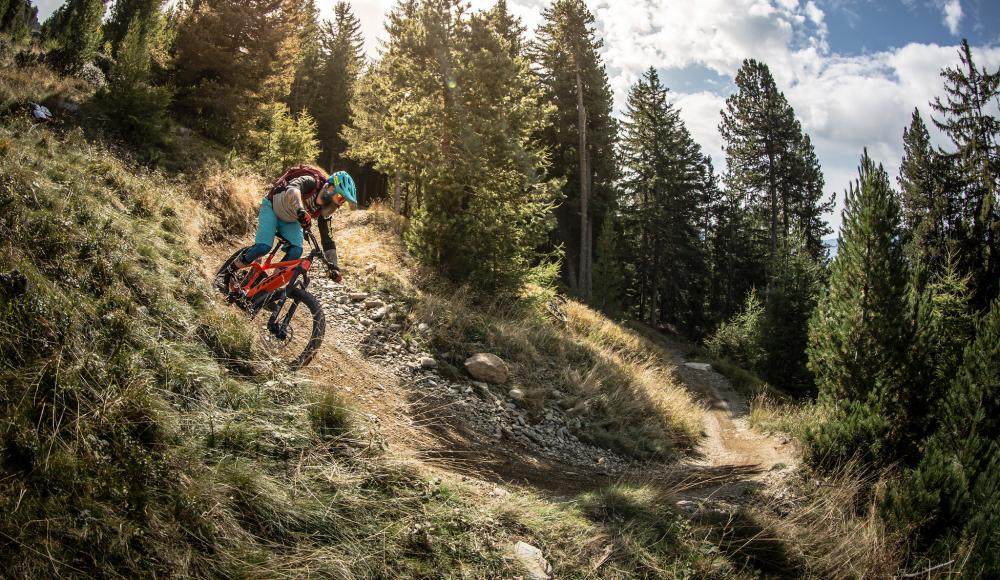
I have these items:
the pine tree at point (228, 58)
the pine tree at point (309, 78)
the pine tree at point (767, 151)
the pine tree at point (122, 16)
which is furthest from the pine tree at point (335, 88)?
the pine tree at point (767, 151)

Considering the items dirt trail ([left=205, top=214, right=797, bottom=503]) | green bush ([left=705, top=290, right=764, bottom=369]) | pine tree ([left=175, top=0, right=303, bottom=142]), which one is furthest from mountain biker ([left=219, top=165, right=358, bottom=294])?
green bush ([left=705, top=290, right=764, bottom=369])

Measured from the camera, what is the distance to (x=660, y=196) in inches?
1316

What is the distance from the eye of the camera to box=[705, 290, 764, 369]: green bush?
2375 cm

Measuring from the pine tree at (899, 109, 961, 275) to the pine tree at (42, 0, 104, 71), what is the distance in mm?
37282

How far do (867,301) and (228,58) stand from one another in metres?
18.2

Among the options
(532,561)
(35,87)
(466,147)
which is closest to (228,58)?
(35,87)

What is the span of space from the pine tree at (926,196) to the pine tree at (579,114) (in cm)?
1759

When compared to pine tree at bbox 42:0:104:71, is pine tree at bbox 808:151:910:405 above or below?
below

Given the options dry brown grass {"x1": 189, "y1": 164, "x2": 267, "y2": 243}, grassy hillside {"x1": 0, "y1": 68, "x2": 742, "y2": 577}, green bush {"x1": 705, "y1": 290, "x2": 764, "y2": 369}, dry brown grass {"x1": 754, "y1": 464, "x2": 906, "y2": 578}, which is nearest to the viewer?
grassy hillside {"x1": 0, "y1": 68, "x2": 742, "y2": 577}

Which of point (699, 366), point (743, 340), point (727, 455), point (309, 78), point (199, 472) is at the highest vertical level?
point (309, 78)

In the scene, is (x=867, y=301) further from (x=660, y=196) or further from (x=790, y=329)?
(x=660, y=196)

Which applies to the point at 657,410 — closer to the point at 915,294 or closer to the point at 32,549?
the point at 915,294

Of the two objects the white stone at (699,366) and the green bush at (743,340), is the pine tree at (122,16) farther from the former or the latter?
the green bush at (743,340)

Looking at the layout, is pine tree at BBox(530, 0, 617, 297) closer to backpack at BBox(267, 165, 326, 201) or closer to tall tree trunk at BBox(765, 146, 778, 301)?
tall tree trunk at BBox(765, 146, 778, 301)
